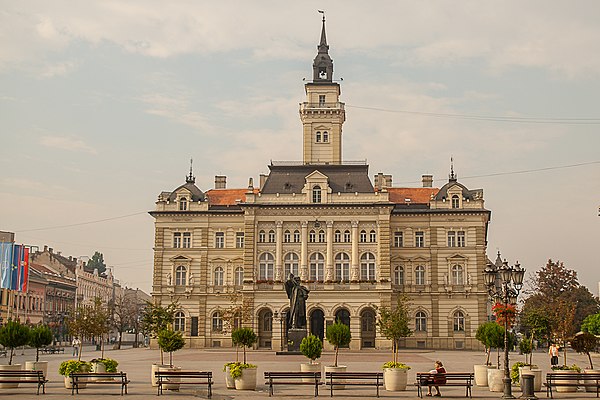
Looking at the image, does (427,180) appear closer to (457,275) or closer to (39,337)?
(457,275)

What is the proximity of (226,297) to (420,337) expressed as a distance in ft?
64.3

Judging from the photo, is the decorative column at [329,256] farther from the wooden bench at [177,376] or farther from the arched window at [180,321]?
the wooden bench at [177,376]

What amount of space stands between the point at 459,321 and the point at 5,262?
4579 centimetres

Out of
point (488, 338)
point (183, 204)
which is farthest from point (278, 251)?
point (488, 338)

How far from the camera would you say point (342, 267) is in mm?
73438

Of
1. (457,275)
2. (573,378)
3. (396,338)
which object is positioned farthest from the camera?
(457,275)

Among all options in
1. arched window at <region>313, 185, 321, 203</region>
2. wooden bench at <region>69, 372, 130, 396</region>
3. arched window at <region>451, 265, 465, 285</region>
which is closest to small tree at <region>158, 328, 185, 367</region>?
wooden bench at <region>69, 372, 130, 396</region>

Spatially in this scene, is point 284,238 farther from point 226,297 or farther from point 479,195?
point 479,195

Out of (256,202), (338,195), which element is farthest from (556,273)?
(256,202)

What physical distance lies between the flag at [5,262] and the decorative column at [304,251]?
97.1 feet

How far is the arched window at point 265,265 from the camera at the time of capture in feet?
243

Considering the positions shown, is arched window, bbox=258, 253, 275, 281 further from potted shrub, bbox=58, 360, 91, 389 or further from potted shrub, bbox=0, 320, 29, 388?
potted shrub, bbox=58, 360, 91, 389

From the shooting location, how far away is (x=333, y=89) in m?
84.6

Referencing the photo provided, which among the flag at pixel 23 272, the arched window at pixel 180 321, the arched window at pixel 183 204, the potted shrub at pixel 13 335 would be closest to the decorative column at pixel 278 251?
the arched window at pixel 183 204
